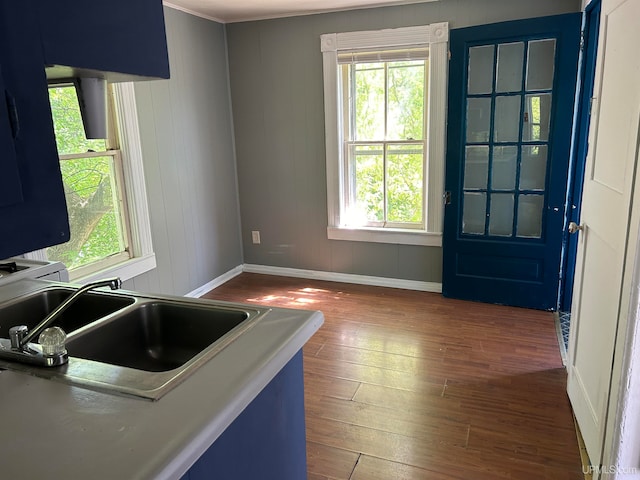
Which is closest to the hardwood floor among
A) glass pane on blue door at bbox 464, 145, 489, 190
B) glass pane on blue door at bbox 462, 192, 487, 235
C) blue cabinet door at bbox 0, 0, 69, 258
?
glass pane on blue door at bbox 462, 192, 487, 235

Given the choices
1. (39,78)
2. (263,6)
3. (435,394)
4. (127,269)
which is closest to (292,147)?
(263,6)

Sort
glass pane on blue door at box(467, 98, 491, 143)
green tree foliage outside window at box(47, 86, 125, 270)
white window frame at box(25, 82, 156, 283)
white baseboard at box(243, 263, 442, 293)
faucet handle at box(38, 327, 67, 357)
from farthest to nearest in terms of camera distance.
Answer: white baseboard at box(243, 263, 442, 293), glass pane on blue door at box(467, 98, 491, 143), white window frame at box(25, 82, 156, 283), green tree foliage outside window at box(47, 86, 125, 270), faucet handle at box(38, 327, 67, 357)

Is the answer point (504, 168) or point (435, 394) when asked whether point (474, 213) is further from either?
point (435, 394)

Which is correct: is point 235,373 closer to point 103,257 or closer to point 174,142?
point 103,257

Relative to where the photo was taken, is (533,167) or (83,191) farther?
(533,167)

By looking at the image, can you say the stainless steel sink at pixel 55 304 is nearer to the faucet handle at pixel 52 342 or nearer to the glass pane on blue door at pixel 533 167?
the faucet handle at pixel 52 342

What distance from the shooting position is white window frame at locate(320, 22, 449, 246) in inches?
143

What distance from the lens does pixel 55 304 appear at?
1.67 metres

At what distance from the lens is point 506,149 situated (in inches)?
139

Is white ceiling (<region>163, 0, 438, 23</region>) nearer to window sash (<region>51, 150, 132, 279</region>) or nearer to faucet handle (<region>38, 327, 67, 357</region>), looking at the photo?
window sash (<region>51, 150, 132, 279</region>)

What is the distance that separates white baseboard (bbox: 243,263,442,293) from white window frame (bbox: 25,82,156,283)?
132 cm

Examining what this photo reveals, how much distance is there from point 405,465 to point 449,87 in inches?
105

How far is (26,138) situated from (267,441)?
890 millimetres

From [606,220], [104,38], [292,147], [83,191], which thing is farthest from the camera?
[292,147]
